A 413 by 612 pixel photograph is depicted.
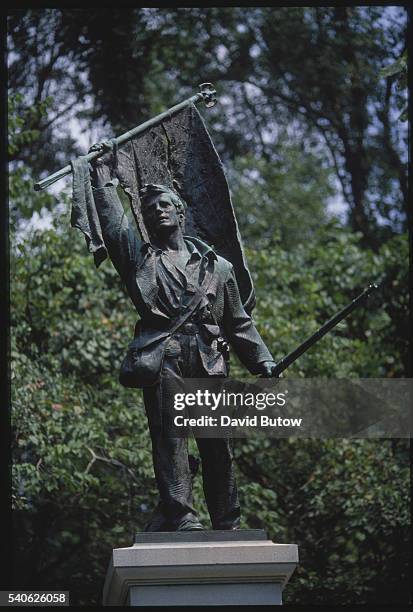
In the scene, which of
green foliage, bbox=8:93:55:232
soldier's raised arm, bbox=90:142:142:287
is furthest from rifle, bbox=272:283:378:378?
green foliage, bbox=8:93:55:232

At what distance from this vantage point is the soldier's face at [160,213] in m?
8.98

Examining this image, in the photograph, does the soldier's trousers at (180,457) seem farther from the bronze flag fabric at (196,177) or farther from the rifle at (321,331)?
the bronze flag fabric at (196,177)

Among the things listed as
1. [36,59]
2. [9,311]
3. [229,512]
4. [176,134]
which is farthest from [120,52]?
[229,512]

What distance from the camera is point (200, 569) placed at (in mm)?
8133

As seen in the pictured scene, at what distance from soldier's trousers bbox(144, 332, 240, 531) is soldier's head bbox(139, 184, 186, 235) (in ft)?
2.46

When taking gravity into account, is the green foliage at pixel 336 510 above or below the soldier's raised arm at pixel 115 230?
below

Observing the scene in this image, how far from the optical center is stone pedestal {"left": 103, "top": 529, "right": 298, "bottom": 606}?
8.11 m

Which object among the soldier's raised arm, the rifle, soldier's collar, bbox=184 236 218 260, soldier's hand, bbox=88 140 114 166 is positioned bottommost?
the rifle

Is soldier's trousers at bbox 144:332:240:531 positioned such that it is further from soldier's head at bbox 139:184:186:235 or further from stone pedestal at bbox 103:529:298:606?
soldier's head at bbox 139:184:186:235

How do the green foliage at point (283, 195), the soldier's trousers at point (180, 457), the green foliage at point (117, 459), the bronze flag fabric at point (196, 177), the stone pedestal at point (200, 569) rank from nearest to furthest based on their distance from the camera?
the stone pedestal at point (200, 569) → the soldier's trousers at point (180, 457) → the bronze flag fabric at point (196, 177) → the green foliage at point (117, 459) → the green foliage at point (283, 195)

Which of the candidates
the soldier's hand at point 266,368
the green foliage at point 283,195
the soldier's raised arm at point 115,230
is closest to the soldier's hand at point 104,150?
the soldier's raised arm at point 115,230

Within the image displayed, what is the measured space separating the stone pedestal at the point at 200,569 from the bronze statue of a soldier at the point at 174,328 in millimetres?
218

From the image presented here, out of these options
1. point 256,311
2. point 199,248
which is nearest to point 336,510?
point 256,311

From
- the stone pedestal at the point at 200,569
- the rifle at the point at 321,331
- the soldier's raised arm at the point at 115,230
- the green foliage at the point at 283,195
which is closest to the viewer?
the stone pedestal at the point at 200,569
